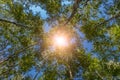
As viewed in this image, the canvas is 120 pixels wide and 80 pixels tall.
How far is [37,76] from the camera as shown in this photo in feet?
55.8

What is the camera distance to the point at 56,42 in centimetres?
1647

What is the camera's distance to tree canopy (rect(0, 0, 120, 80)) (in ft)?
48.6

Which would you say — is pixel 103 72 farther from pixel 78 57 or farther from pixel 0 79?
pixel 0 79

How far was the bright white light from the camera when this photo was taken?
1584 cm

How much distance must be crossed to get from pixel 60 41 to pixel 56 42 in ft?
0.93

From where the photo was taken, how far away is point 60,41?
645 inches

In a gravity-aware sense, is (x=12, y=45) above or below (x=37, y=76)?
above

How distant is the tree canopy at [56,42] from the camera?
48.6 ft

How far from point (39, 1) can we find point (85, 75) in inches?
220

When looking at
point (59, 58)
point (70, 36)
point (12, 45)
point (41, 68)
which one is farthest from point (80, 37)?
point (12, 45)

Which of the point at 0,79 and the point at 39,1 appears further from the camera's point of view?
the point at 0,79

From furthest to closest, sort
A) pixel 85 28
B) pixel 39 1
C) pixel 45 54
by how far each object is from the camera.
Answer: pixel 45 54 < pixel 39 1 < pixel 85 28

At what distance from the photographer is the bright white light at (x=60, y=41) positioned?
15.8m

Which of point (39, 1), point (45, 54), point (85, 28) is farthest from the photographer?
point (45, 54)
